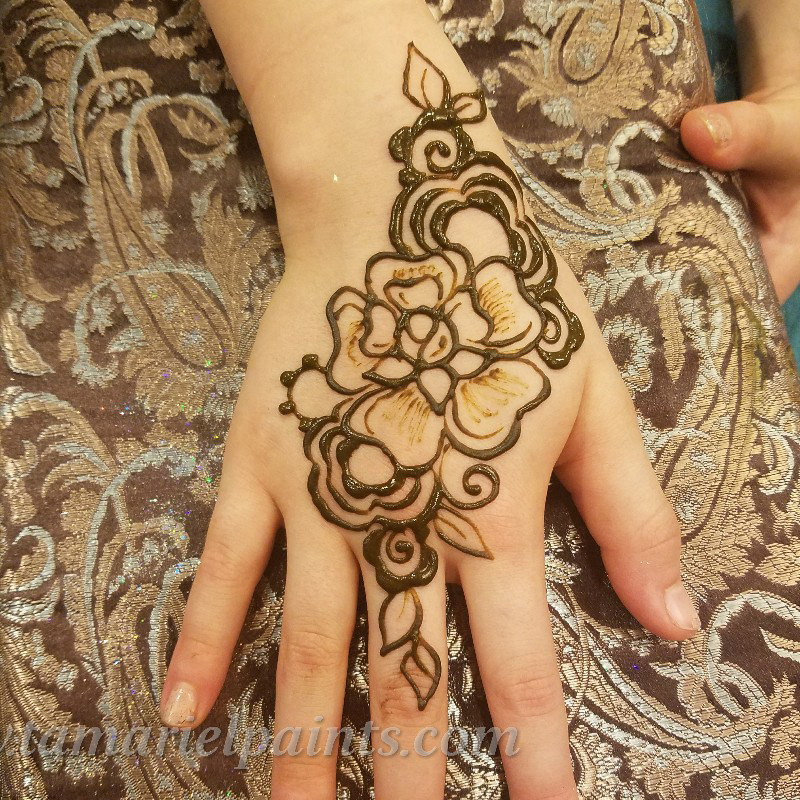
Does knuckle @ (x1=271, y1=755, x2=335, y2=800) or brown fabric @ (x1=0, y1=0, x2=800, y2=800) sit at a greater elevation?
brown fabric @ (x1=0, y1=0, x2=800, y2=800)

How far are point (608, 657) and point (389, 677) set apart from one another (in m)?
0.24

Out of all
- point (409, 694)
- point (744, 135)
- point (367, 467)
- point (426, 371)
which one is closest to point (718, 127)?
point (744, 135)

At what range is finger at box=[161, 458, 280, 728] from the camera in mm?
649

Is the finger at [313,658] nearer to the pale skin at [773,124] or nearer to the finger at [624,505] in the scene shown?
the finger at [624,505]

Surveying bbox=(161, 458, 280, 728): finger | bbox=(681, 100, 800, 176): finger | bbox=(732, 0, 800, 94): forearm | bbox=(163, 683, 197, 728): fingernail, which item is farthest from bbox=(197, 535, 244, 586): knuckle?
bbox=(732, 0, 800, 94): forearm

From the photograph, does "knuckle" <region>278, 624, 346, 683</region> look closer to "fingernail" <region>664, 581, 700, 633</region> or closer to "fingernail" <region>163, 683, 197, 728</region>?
"fingernail" <region>163, 683, 197, 728</region>

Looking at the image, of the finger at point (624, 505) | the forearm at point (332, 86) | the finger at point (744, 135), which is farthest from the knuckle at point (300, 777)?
the finger at point (744, 135)

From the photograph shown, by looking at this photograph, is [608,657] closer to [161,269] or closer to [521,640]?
[521,640]

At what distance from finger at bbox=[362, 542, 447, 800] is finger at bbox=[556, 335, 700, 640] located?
0.19 m

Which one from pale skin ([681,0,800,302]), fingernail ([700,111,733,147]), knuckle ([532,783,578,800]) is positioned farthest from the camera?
pale skin ([681,0,800,302])

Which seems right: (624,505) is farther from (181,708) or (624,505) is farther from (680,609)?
(181,708)

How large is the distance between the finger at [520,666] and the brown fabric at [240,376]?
35mm

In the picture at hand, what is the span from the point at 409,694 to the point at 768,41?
1.19 meters

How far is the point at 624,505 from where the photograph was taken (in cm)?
66
